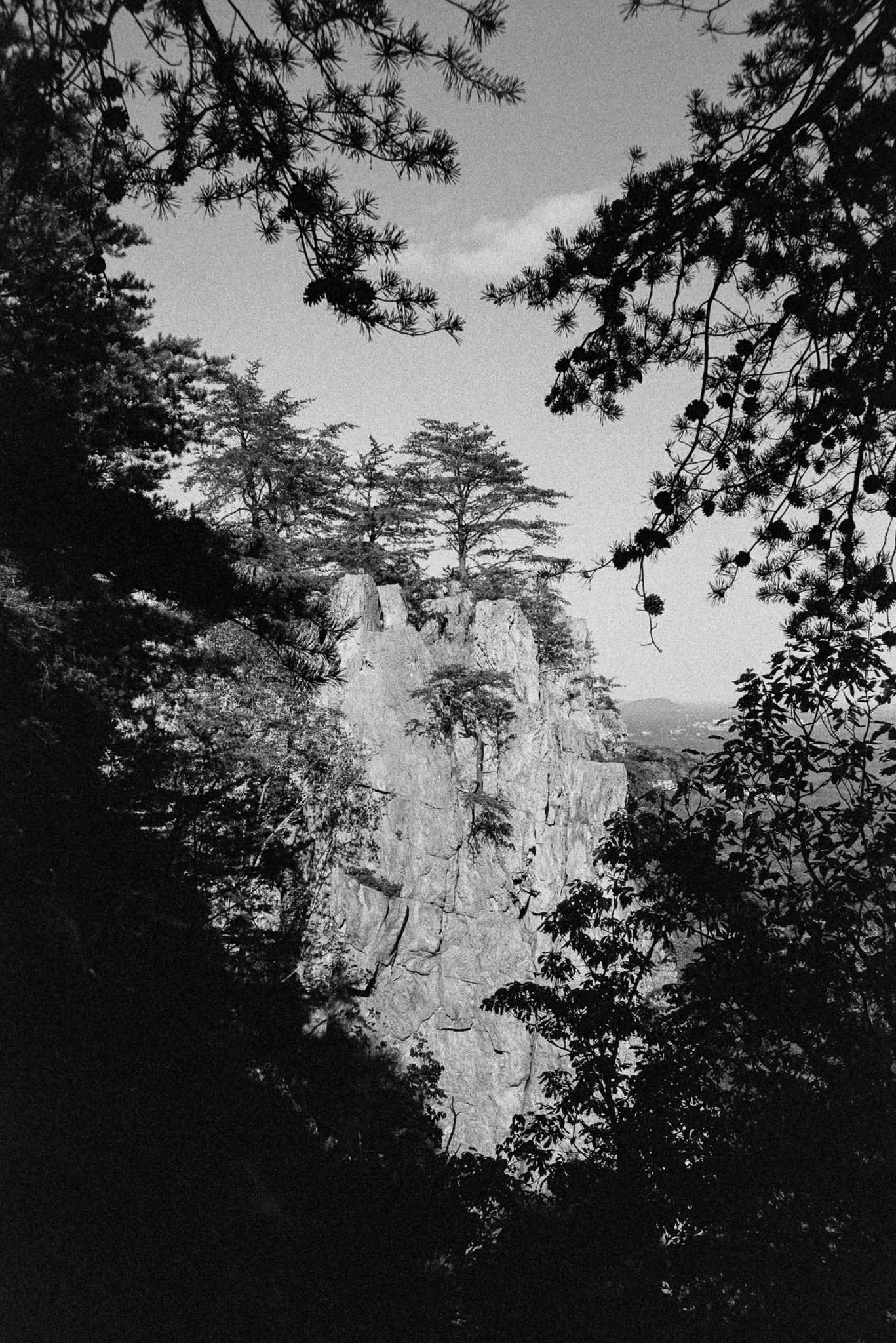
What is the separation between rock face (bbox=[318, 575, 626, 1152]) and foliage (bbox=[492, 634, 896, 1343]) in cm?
1121

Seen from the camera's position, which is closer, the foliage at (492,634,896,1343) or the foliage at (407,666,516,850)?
the foliage at (492,634,896,1343)

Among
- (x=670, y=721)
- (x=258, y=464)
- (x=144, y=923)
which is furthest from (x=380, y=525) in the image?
(x=670, y=721)

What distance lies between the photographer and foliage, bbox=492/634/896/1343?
3.90 m

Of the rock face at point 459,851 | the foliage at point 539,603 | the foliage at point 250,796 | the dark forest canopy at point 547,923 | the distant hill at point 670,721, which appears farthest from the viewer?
the distant hill at point 670,721

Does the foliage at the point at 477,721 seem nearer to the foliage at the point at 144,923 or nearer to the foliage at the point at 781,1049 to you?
the foliage at the point at 144,923

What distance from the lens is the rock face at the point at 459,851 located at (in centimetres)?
1569

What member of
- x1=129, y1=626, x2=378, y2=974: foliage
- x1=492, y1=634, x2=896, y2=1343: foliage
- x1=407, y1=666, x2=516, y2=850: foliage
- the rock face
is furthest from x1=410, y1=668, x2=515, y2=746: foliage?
x1=492, y1=634, x2=896, y2=1343: foliage

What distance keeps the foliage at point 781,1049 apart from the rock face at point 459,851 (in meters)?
11.2

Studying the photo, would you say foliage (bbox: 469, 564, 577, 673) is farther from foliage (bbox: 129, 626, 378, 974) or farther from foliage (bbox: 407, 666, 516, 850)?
foliage (bbox: 129, 626, 378, 974)

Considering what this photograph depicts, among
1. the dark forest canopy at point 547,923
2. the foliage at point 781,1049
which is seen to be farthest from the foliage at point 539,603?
the foliage at point 781,1049

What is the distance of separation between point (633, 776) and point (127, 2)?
68.2 ft

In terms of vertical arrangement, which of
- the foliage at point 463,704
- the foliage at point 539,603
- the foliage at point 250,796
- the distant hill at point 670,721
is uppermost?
the distant hill at point 670,721

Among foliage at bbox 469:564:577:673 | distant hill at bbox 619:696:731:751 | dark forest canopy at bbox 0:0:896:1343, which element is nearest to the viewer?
dark forest canopy at bbox 0:0:896:1343

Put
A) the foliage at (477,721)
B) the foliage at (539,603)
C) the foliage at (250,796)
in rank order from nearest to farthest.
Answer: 1. the foliage at (250,796)
2. the foliage at (477,721)
3. the foliage at (539,603)
